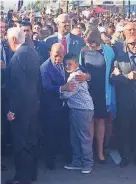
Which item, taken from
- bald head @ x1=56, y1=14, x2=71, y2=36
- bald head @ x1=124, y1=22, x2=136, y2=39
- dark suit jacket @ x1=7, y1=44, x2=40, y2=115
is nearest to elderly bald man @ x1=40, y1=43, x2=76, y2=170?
dark suit jacket @ x1=7, y1=44, x2=40, y2=115

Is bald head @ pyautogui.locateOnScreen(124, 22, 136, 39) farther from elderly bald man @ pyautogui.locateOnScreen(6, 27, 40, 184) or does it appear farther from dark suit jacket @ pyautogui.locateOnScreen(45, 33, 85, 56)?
elderly bald man @ pyautogui.locateOnScreen(6, 27, 40, 184)

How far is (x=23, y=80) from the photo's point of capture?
4996 mm

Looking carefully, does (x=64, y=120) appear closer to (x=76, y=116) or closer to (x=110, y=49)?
(x=76, y=116)

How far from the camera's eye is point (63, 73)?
5746mm

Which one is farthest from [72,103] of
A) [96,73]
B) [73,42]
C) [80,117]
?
[73,42]

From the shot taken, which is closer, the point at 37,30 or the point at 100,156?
the point at 100,156

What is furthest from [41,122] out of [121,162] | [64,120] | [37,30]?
[37,30]

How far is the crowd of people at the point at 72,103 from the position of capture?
522cm

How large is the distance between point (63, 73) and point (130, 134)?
52.5 inches

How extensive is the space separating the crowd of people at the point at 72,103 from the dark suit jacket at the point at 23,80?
0.01m

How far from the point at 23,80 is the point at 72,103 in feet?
3.31

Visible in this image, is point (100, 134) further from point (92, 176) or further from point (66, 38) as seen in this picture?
point (66, 38)

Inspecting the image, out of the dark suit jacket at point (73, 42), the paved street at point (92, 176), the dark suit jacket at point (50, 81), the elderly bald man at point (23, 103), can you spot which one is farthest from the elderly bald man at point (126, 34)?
the paved street at point (92, 176)

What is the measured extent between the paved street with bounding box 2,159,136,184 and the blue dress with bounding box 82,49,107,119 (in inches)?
33.0
